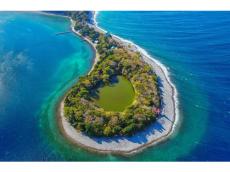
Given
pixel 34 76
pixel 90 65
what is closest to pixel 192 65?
pixel 90 65

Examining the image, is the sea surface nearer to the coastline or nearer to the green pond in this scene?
the coastline

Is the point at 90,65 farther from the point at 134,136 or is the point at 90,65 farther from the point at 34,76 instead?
the point at 134,136

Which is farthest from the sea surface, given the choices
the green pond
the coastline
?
the green pond

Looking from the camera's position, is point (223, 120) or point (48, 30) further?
point (48, 30)

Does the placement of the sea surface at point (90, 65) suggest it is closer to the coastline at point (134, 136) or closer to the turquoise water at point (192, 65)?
the turquoise water at point (192, 65)

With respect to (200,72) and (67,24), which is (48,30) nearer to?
(67,24)

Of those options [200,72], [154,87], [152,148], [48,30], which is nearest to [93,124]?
[152,148]
